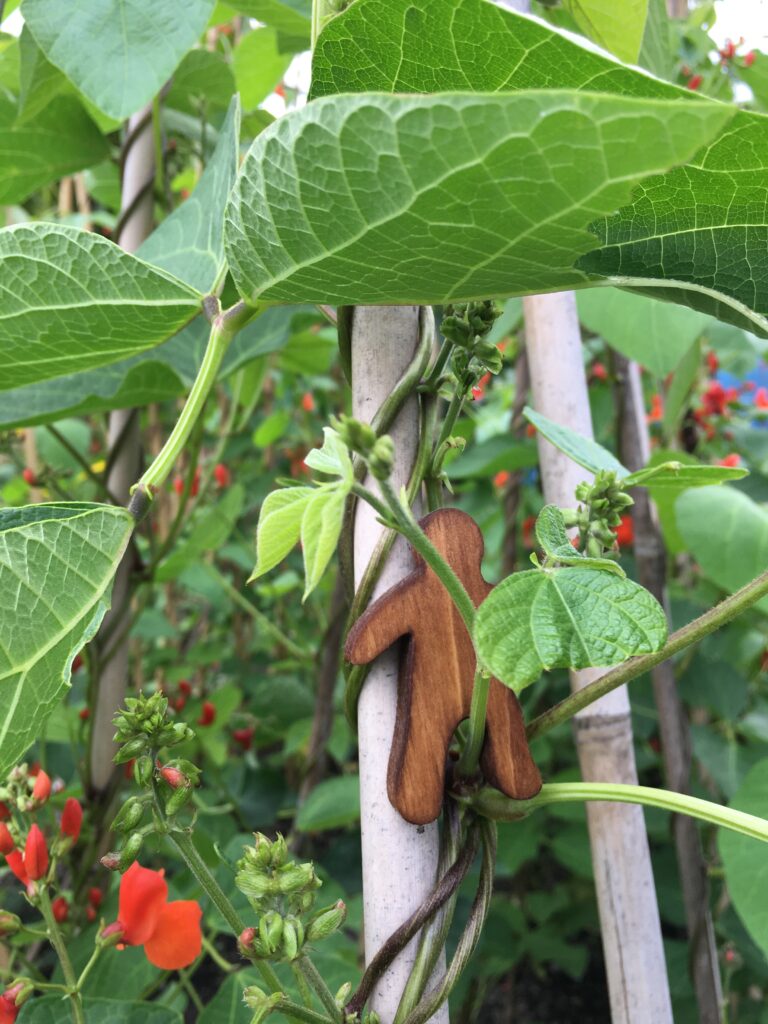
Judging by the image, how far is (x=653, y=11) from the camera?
0.65 meters

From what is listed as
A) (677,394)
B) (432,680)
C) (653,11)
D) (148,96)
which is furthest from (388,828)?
(677,394)

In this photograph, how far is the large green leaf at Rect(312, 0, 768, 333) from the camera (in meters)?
0.27

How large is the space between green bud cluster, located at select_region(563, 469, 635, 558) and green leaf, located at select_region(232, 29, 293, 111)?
2.65 feet

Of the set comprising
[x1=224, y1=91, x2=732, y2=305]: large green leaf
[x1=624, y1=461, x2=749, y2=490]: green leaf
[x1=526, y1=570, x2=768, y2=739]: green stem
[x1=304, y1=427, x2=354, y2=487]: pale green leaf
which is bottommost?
[x1=526, y1=570, x2=768, y2=739]: green stem

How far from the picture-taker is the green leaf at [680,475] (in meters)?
0.40

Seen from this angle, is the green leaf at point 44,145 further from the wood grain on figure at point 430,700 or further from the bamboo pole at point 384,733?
the wood grain on figure at point 430,700

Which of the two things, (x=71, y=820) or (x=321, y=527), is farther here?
(x=71, y=820)

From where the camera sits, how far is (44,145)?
2.65ft

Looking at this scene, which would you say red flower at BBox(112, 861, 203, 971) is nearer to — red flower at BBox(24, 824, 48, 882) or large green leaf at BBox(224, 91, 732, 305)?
red flower at BBox(24, 824, 48, 882)

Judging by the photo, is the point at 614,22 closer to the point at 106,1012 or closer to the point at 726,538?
the point at 726,538

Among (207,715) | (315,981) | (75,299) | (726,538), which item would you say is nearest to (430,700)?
(315,981)

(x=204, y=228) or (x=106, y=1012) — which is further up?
(x=204, y=228)

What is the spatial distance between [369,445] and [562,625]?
11cm

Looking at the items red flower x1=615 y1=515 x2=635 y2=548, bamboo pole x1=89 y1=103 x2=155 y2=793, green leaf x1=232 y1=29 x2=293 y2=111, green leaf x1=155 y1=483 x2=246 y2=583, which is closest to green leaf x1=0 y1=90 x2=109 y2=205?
bamboo pole x1=89 y1=103 x2=155 y2=793
